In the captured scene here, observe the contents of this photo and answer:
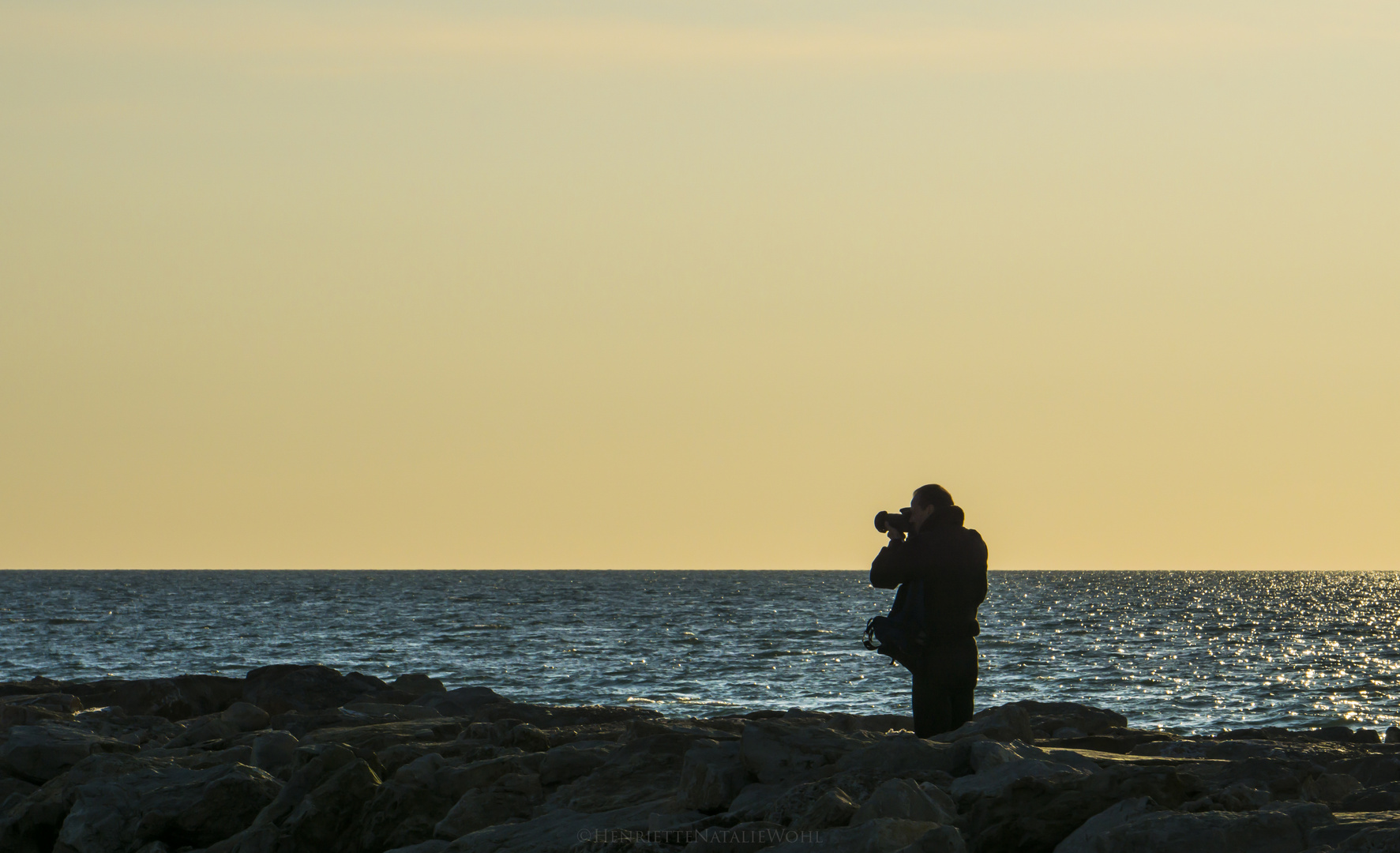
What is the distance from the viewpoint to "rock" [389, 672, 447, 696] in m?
19.3

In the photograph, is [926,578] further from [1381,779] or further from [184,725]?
[184,725]

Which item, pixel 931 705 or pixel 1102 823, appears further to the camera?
pixel 931 705

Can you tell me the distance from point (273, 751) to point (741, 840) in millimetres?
5164

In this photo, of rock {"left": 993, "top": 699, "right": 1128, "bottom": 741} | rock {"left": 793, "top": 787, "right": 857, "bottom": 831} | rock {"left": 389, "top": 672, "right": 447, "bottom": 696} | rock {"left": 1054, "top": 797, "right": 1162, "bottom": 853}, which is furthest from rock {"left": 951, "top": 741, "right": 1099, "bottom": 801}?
rock {"left": 389, "top": 672, "right": 447, "bottom": 696}

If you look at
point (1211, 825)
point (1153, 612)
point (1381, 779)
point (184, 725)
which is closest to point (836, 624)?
point (1153, 612)

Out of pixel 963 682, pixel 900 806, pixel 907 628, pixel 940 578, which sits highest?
pixel 940 578

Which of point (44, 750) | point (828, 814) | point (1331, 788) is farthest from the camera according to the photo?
point (44, 750)

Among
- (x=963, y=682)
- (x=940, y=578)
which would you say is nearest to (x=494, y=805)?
(x=963, y=682)

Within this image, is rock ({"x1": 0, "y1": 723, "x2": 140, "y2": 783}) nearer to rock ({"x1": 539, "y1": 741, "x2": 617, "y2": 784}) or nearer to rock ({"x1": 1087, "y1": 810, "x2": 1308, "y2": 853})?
rock ({"x1": 539, "y1": 741, "x2": 617, "y2": 784})

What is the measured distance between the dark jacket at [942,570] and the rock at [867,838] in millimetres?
2091

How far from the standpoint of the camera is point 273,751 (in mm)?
11578

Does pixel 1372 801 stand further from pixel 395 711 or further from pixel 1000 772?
pixel 395 711

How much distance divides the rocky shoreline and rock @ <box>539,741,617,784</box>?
1 cm

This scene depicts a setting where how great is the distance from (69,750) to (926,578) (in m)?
7.61
